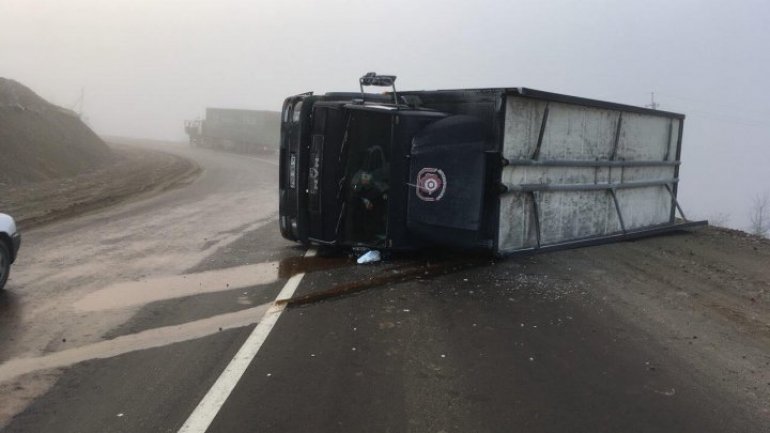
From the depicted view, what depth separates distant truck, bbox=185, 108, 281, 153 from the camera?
42.9 m

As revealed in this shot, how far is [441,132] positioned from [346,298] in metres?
2.56

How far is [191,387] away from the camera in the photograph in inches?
165

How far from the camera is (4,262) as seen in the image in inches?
261

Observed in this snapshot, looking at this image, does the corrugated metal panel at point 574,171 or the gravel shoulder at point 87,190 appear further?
the gravel shoulder at point 87,190

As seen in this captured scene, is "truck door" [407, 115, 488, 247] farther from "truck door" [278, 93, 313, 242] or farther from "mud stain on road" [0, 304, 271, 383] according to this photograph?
"mud stain on road" [0, 304, 271, 383]

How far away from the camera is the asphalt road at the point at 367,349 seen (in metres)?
3.88

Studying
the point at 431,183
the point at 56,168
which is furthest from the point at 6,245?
the point at 56,168

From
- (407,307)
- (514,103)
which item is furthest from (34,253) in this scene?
(514,103)

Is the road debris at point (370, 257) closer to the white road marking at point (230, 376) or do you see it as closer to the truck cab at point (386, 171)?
the truck cab at point (386, 171)

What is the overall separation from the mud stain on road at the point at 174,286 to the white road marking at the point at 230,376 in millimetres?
986

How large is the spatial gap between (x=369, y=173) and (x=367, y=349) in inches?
133

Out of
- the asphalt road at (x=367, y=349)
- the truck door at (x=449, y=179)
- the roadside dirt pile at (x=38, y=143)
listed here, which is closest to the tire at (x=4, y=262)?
the asphalt road at (x=367, y=349)

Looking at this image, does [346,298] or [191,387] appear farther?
[346,298]

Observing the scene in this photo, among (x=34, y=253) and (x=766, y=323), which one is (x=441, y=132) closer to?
(x=766, y=323)
